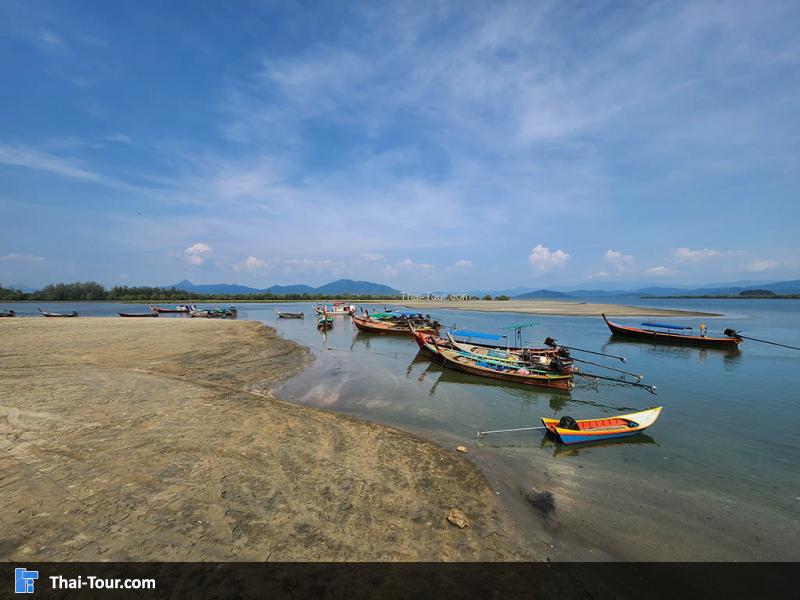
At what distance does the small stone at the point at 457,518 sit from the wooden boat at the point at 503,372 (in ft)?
42.6

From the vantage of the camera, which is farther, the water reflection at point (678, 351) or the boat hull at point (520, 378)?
the water reflection at point (678, 351)

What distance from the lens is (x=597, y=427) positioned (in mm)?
11680

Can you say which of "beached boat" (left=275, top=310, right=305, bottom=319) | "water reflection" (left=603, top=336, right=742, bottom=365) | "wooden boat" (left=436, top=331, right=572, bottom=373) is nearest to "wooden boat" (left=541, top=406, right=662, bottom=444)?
"wooden boat" (left=436, top=331, right=572, bottom=373)

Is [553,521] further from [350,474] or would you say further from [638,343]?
[638,343]

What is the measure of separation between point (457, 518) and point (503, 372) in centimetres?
1333

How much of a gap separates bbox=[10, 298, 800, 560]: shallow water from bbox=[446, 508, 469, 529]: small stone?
1.28 metres

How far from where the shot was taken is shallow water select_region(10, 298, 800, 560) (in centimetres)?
700

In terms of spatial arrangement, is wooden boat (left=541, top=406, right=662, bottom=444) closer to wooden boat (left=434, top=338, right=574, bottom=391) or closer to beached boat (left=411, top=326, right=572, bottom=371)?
wooden boat (left=434, top=338, right=574, bottom=391)

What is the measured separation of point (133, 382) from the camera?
14328mm

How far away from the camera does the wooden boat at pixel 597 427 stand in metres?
11.0

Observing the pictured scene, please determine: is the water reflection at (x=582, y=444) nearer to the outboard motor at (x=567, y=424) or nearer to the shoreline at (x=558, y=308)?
the outboard motor at (x=567, y=424)

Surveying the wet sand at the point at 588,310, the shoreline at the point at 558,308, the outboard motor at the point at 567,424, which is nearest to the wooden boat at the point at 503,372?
the outboard motor at the point at 567,424

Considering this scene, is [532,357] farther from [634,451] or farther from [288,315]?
[288,315]
